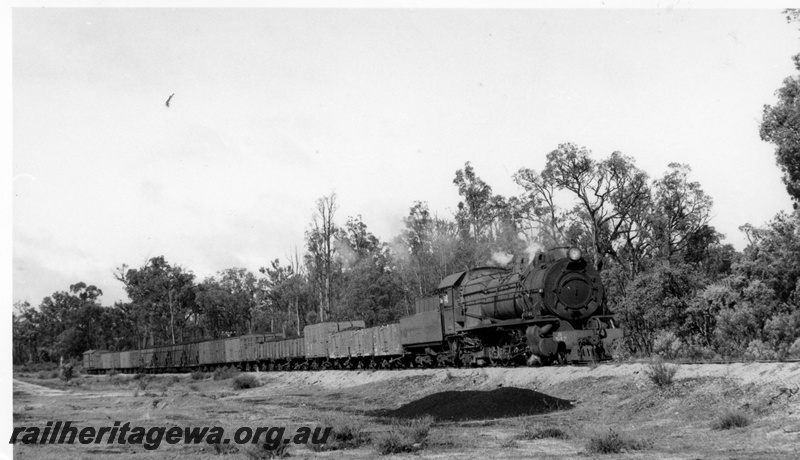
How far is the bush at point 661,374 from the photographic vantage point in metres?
14.9

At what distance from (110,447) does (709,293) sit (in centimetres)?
2517

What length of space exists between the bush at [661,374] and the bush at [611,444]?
4.70 metres

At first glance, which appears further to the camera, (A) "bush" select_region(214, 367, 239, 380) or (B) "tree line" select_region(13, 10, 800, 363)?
(A) "bush" select_region(214, 367, 239, 380)

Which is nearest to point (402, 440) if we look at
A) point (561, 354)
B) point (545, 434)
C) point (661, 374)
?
point (545, 434)

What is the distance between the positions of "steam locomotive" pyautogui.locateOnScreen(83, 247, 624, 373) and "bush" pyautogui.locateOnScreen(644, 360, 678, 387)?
4646mm

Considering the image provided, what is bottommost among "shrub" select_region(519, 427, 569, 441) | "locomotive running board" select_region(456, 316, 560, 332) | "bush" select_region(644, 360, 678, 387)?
"shrub" select_region(519, 427, 569, 441)

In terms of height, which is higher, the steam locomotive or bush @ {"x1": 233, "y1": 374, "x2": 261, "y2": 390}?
the steam locomotive

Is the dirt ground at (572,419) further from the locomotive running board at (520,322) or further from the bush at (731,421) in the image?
the locomotive running board at (520,322)

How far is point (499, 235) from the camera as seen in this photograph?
191ft

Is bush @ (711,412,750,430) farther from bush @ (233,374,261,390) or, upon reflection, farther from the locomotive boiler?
bush @ (233,374,261,390)

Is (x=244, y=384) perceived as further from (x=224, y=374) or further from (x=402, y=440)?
(x=402, y=440)

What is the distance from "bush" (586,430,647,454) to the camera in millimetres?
10406
